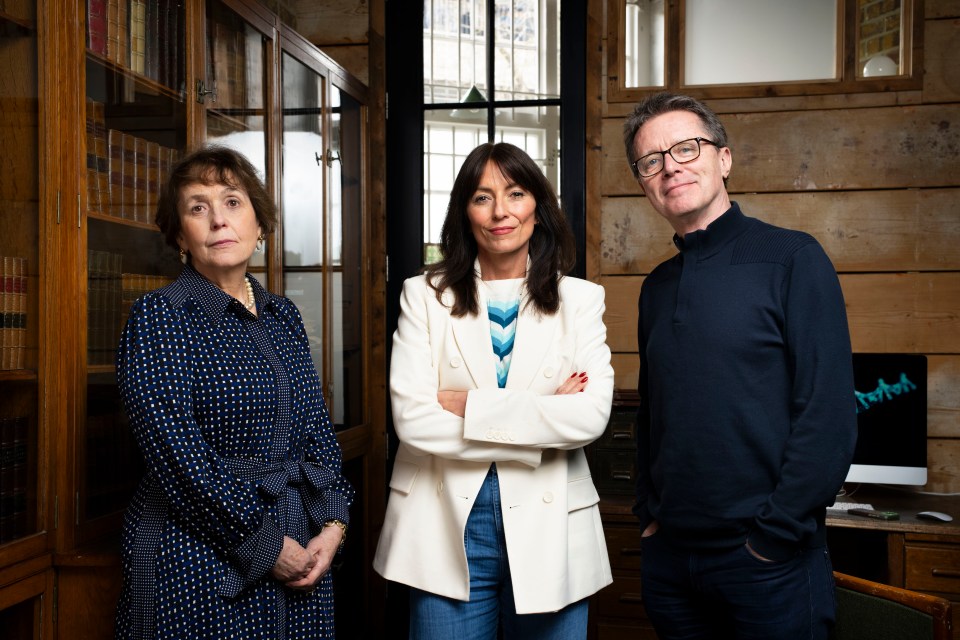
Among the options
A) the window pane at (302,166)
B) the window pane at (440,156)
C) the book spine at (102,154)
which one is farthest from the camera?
the window pane at (440,156)

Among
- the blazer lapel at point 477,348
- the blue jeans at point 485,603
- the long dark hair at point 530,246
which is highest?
the long dark hair at point 530,246

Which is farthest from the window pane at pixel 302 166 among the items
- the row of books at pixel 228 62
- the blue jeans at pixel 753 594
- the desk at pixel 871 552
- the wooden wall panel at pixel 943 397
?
the wooden wall panel at pixel 943 397

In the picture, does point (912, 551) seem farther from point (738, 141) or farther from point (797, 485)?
point (738, 141)

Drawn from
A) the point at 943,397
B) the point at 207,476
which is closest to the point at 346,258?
the point at 207,476

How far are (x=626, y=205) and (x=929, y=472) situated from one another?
4.81 ft

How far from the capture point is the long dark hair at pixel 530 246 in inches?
70.2

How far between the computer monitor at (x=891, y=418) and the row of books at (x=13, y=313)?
244 cm

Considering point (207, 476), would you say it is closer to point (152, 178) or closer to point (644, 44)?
point (152, 178)

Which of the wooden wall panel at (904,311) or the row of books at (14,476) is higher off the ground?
the wooden wall panel at (904,311)

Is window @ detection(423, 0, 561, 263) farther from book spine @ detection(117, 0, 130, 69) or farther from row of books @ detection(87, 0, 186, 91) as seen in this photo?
book spine @ detection(117, 0, 130, 69)

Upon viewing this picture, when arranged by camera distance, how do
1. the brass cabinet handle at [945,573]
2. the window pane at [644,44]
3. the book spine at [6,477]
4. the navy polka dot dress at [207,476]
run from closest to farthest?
the navy polka dot dress at [207,476]
the book spine at [6,477]
the brass cabinet handle at [945,573]
the window pane at [644,44]

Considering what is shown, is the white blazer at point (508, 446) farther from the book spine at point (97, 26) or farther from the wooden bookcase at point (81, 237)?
the book spine at point (97, 26)

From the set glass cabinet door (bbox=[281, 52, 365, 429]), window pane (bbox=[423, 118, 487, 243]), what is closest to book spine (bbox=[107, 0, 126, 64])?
glass cabinet door (bbox=[281, 52, 365, 429])

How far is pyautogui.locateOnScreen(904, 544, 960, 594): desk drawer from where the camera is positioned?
2.38m
